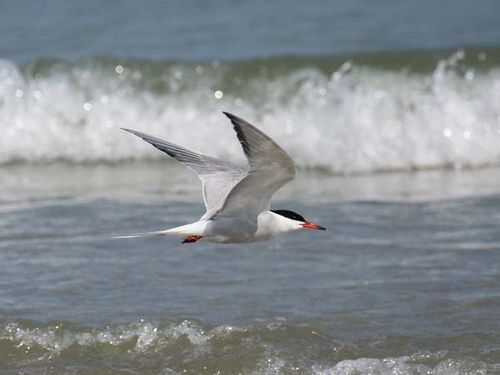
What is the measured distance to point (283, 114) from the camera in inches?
518

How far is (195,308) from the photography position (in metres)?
7.07

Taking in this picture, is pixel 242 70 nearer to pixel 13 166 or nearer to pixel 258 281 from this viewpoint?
pixel 13 166

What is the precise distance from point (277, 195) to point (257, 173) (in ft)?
14.0

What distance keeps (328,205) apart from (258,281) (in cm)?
219

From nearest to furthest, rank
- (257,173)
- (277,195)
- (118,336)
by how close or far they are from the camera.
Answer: (257,173) < (118,336) < (277,195)

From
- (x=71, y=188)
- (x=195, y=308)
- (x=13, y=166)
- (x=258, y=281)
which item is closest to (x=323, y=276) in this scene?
(x=258, y=281)

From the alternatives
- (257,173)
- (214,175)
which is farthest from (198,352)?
(257,173)

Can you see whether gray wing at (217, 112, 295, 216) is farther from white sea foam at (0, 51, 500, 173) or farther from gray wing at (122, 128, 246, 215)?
white sea foam at (0, 51, 500, 173)

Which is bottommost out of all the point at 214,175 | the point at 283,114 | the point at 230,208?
the point at 230,208

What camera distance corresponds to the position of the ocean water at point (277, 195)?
256 inches

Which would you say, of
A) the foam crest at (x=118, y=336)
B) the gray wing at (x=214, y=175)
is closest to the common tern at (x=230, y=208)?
the gray wing at (x=214, y=175)

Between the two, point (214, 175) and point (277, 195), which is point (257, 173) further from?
point (277, 195)

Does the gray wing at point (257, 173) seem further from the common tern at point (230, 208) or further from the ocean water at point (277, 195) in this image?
the ocean water at point (277, 195)

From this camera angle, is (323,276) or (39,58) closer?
(323,276)
